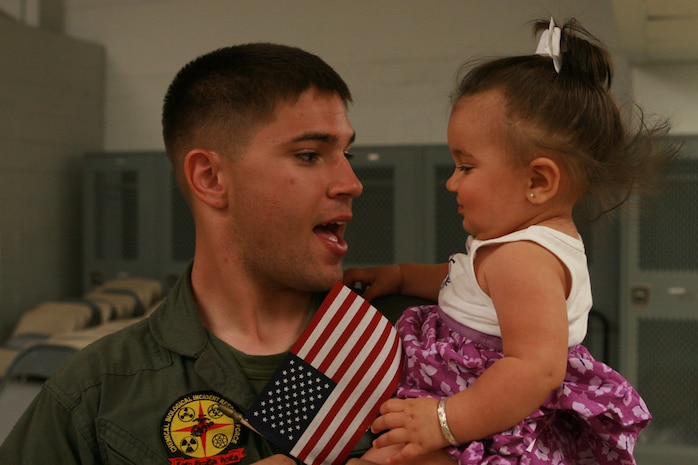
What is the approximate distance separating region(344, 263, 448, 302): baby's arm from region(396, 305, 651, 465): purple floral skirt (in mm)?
252

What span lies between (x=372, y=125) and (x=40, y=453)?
464 cm

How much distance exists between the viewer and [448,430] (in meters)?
1.25

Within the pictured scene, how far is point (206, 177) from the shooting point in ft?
5.77

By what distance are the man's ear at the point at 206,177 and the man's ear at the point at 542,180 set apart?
0.70 m

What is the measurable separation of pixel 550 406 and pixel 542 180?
1.26ft

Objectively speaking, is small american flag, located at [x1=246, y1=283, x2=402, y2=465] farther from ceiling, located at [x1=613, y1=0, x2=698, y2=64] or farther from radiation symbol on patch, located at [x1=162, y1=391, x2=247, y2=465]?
ceiling, located at [x1=613, y1=0, x2=698, y2=64]

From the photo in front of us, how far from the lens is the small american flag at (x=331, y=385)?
4.94 ft

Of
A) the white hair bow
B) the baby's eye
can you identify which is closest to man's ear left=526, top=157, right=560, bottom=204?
the white hair bow

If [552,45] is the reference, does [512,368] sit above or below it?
below

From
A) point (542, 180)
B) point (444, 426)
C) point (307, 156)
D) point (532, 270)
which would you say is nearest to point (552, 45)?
point (542, 180)

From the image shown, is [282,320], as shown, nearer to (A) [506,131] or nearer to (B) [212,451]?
(B) [212,451]

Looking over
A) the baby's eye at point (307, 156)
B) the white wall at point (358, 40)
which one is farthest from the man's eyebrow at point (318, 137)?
the white wall at point (358, 40)

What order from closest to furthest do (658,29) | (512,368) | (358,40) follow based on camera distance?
(512,368), (658,29), (358,40)

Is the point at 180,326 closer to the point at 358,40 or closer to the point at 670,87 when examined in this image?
the point at 670,87
